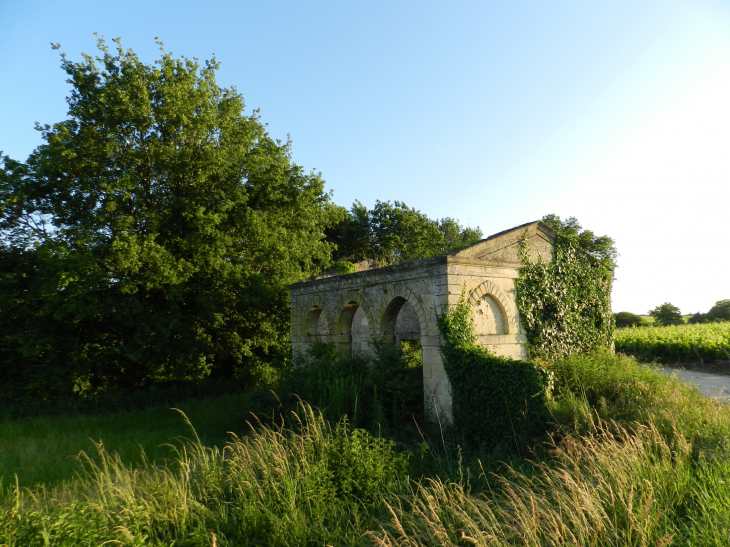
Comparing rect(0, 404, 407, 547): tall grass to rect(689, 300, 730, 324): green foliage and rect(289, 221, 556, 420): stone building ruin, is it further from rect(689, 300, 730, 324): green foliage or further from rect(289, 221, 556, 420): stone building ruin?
rect(689, 300, 730, 324): green foliage

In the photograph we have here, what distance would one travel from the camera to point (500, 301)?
1039 cm

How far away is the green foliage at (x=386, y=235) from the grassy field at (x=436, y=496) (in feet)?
72.8

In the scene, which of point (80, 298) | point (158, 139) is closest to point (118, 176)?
point (158, 139)

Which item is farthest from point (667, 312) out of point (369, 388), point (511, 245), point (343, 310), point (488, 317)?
point (369, 388)

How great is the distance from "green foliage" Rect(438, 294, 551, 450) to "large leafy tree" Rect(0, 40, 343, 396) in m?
8.15

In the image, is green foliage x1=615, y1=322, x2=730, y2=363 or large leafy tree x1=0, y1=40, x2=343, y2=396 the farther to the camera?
green foliage x1=615, y1=322, x2=730, y2=363

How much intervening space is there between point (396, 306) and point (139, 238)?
27.5 ft

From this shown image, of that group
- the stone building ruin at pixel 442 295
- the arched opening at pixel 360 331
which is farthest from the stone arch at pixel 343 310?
the arched opening at pixel 360 331

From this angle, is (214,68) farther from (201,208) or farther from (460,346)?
(460,346)

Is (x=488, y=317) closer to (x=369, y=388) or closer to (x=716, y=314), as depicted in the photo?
(x=369, y=388)

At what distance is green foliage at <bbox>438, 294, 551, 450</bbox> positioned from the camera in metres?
7.99

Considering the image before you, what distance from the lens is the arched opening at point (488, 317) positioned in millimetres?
10227

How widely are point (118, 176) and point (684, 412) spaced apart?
15.0 meters

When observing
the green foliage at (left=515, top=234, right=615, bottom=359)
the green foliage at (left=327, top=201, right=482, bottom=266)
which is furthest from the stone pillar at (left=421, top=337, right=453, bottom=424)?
the green foliage at (left=327, top=201, right=482, bottom=266)
